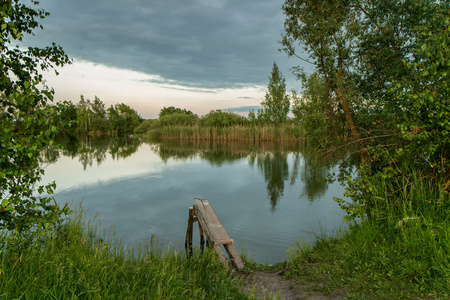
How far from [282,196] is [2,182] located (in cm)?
973

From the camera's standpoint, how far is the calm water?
7527mm

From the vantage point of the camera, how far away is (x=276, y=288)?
3.88 meters

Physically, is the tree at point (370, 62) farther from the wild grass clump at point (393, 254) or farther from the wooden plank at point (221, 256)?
the wooden plank at point (221, 256)

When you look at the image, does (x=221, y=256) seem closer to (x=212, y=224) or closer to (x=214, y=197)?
(x=212, y=224)

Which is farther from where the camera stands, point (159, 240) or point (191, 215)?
point (159, 240)

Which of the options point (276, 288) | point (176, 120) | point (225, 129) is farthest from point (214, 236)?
point (176, 120)

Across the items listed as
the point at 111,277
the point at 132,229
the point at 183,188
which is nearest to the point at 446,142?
the point at 111,277

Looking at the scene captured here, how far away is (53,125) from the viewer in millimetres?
2953

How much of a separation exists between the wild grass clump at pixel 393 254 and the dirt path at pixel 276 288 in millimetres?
143

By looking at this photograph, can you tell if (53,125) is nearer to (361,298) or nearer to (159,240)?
(361,298)

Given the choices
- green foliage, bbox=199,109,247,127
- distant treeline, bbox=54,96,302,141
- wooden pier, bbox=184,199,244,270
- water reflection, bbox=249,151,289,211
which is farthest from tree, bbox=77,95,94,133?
green foliage, bbox=199,109,247,127

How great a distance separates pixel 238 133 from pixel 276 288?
32.2 meters

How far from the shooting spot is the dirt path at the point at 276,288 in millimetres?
3377

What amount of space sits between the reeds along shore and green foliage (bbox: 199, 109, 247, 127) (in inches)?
227
